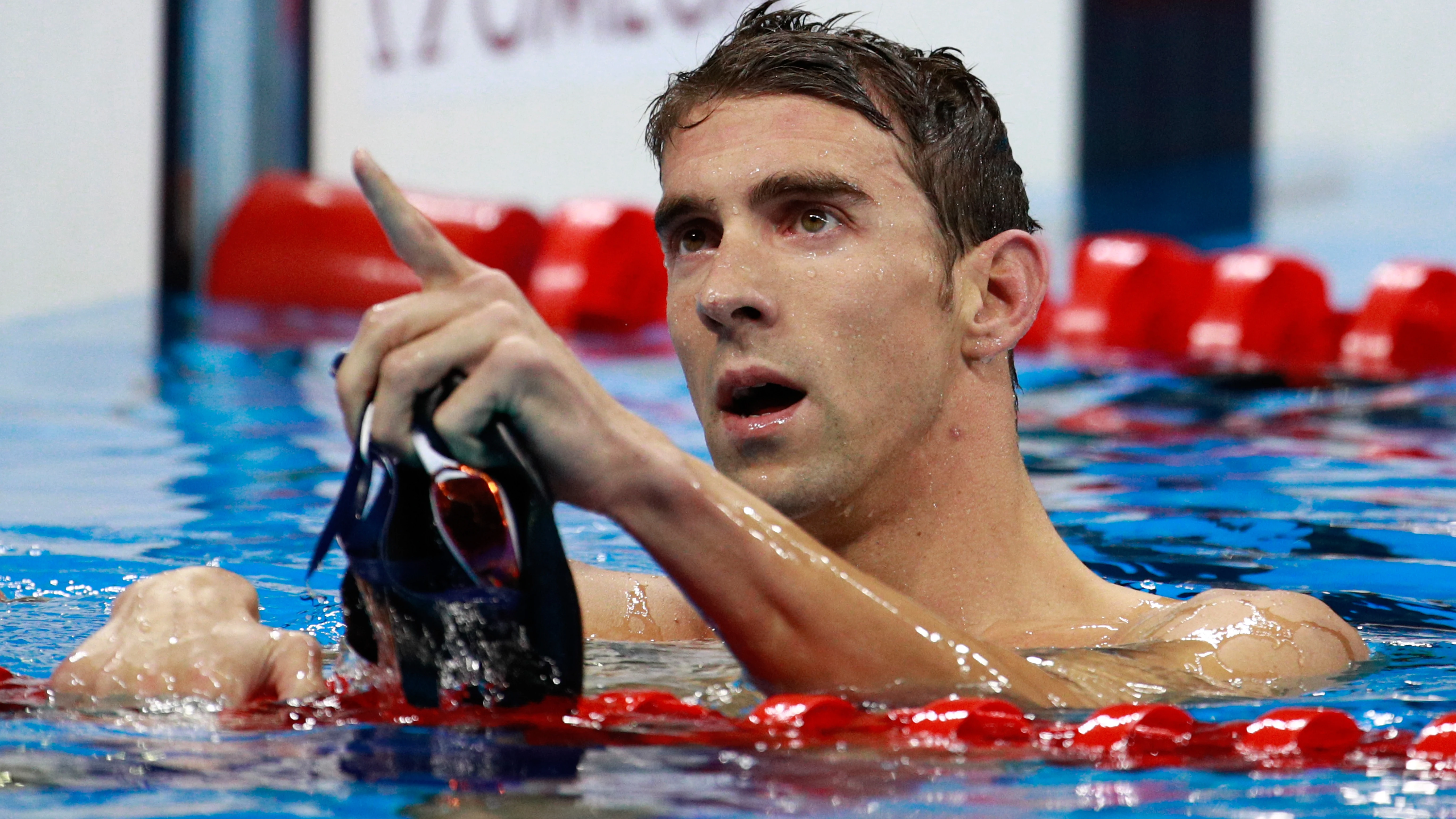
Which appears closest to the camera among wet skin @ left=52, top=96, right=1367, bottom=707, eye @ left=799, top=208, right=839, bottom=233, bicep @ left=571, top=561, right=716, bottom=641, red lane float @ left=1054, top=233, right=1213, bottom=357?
wet skin @ left=52, top=96, right=1367, bottom=707

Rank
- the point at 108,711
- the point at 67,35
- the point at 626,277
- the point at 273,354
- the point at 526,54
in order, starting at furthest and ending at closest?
the point at 526,54
the point at 67,35
the point at 626,277
the point at 273,354
the point at 108,711

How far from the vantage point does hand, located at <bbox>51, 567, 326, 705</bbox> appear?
6.56 feet

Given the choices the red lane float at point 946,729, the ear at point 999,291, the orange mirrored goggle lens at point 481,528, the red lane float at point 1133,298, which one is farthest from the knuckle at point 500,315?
the red lane float at point 1133,298

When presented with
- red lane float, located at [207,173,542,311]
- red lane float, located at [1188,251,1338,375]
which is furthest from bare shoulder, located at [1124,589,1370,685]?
red lane float, located at [207,173,542,311]

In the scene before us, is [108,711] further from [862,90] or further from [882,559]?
[862,90]

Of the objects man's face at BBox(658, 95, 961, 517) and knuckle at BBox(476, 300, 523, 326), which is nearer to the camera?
knuckle at BBox(476, 300, 523, 326)

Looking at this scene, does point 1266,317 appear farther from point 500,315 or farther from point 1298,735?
point 500,315

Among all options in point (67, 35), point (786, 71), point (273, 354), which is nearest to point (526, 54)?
point (67, 35)

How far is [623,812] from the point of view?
166 cm

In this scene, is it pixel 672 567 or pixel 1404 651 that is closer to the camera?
pixel 672 567

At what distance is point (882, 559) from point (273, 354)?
19.3ft

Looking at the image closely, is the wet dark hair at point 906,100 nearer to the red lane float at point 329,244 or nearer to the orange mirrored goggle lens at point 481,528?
the orange mirrored goggle lens at point 481,528

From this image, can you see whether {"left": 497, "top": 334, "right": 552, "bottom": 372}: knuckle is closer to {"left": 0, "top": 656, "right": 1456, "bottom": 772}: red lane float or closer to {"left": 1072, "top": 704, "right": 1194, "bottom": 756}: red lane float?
{"left": 0, "top": 656, "right": 1456, "bottom": 772}: red lane float

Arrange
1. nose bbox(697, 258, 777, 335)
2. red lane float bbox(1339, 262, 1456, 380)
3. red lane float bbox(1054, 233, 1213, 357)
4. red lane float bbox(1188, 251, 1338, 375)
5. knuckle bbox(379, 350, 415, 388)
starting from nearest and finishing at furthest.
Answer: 1. knuckle bbox(379, 350, 415, 388)
2. nose bbox(697, 258, 777, 335)
3. red lane float bbox(1339, 262, 1456, 380)
4. red lane float bbox(1188, 251, 1338, 375)
5. red lane float bbox(1054, 233, 1213, 357)
